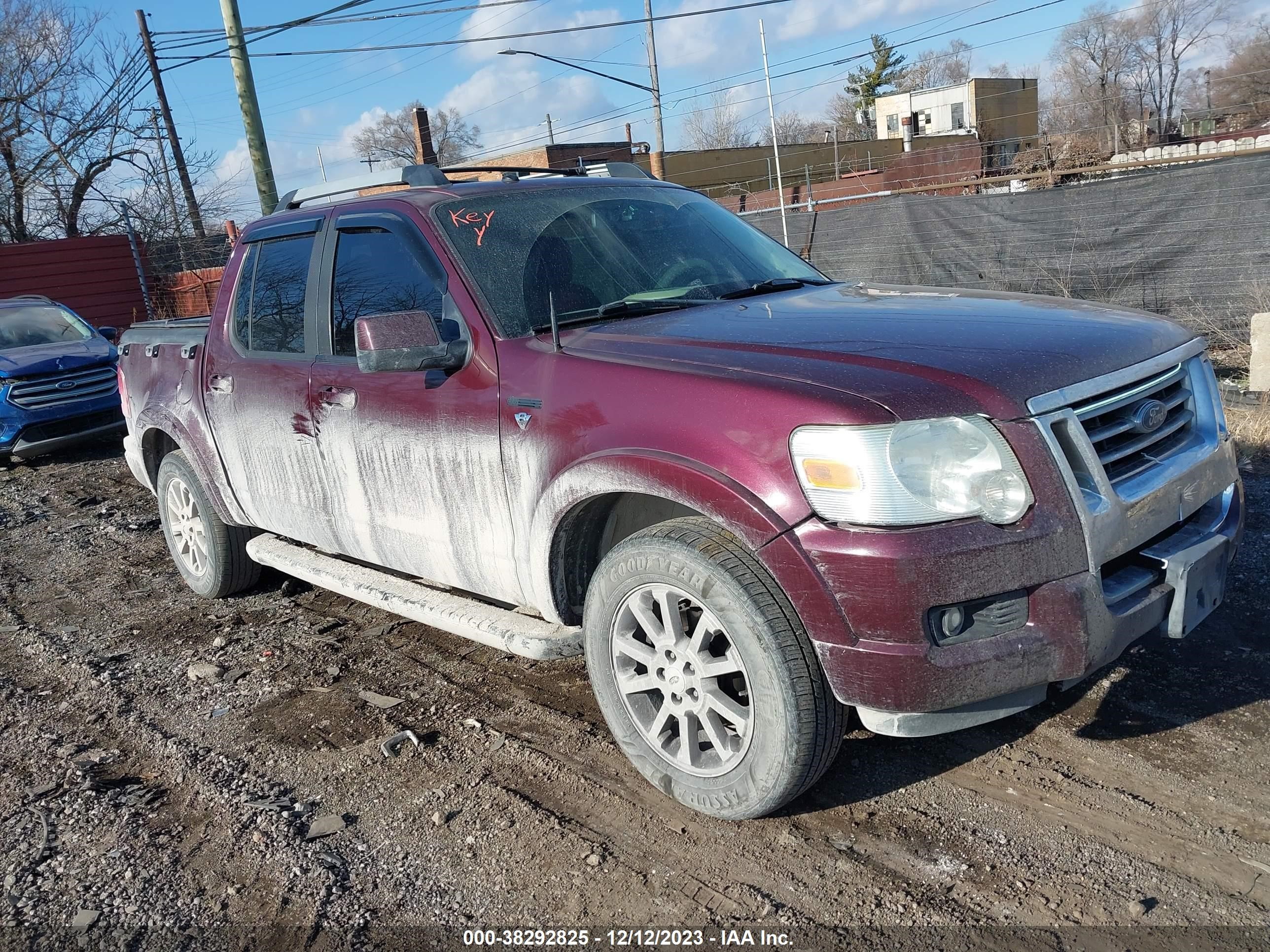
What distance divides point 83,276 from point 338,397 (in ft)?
68.7

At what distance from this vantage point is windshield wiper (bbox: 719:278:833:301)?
3.79 metres

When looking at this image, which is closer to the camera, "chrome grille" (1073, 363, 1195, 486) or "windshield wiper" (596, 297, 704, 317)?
"chrome grille" (1073, 363, 1195, 486)

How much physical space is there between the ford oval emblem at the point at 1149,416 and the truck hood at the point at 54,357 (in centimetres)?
1031

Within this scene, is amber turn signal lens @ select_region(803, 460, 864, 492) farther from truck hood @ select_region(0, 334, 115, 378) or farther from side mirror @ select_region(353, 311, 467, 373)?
truck hood @ select_region(0, 334, 115, 378)

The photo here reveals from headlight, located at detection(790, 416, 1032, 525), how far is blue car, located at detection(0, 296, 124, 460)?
8886mm

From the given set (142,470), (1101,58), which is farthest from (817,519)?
(1101,58)

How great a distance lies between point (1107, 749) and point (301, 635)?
3637mm

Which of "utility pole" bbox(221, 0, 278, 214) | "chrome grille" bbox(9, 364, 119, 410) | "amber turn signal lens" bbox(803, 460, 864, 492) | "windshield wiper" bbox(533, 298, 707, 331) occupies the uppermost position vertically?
"utility pole" bbox(221, 0, 278, 214)

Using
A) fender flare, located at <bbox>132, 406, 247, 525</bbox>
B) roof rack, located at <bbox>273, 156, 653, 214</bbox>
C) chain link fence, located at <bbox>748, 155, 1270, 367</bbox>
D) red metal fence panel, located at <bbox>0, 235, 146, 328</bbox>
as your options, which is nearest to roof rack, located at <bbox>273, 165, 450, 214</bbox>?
roof rack, located at <bbox>273, 156, 653, 214</bbox>

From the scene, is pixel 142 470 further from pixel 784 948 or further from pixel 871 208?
pixel 871 208

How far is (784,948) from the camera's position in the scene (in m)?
2.43

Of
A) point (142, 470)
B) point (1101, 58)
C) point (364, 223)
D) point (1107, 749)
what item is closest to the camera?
point (1107, 749)

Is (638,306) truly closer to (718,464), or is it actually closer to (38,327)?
(718,464)

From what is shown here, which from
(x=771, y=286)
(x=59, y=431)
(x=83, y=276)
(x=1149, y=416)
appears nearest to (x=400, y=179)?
(x=771, y=286)
